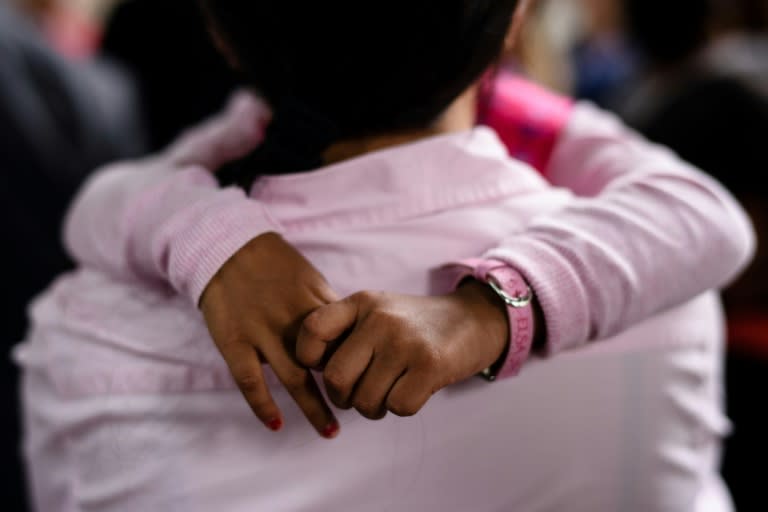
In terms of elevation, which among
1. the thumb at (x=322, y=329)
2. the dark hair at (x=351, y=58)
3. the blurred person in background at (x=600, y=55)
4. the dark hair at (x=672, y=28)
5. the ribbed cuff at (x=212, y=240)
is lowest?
the blurred person in background at (x=600, y=55)

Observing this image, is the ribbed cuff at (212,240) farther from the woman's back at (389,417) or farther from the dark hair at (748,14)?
the dark hair at (748,14)

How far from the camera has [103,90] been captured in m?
1.66

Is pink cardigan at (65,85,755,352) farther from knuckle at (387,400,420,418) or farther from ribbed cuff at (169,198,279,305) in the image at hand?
knuckle at (387,400,420,418)

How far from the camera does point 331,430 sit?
18.7 inches

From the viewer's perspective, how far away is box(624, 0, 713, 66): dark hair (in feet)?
5.75

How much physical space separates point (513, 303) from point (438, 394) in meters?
0.09

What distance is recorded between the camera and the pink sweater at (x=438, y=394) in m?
0.51

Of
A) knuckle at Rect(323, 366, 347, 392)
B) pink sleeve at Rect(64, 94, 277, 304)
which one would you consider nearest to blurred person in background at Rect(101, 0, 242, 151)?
pink sleeve at Rect(64, 94, 277, 304)

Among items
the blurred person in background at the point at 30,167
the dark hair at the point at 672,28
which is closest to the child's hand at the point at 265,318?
the blurred person in background at the point at 30,167

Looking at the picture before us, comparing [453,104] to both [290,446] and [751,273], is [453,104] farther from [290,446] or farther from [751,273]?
[751,273]

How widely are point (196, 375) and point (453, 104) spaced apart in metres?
0.27

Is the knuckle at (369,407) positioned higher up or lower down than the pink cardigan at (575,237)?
lower down

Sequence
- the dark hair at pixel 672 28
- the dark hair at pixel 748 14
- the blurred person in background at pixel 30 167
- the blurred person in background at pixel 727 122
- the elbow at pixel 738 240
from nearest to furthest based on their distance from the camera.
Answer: the elbow at pixel 738 240 → the blurred person in background at pixel 30 167 → the blurred person in background at pixel 727 122 → the dark hair at pixel 672 28 → the dark hair at pixel 748 14

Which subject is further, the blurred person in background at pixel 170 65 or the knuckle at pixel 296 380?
the blurred person in background at pixel 170 65
